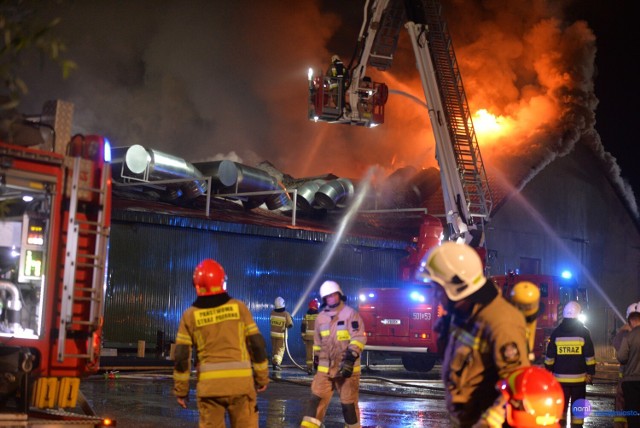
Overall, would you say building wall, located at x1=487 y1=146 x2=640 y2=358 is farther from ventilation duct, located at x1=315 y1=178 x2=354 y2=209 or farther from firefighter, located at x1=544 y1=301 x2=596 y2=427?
firefighter, located at x1=544 y1=301 x2=596 y2=427

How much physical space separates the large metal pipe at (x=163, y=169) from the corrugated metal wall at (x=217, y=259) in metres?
1.48

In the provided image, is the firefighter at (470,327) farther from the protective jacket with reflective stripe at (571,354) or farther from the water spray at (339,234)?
the water spray at (339,234)

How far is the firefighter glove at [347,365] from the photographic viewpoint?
891cm

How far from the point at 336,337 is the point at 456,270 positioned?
4.76 metres

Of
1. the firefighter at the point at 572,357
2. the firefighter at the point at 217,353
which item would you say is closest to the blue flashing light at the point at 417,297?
the firefighter at the point at 572,357

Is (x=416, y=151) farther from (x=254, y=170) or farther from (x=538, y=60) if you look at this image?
(x=254, y=170)

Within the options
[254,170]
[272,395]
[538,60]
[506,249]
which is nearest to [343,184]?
[254,170]

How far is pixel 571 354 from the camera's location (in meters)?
9.61

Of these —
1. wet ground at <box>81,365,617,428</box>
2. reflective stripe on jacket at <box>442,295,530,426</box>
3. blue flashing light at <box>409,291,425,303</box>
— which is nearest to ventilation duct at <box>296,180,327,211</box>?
blue flashing light at <box>409,291,425,303</box>

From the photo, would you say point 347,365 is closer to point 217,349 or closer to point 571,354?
point 571,354

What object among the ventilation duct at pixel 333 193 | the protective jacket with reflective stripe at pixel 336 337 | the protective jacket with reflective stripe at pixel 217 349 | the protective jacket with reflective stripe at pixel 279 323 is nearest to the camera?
the protective jacket with reflective stripe at pixel 217 349

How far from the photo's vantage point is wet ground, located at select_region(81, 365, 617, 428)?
1080 cm

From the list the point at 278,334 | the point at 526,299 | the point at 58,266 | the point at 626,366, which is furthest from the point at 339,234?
the point at 526,299

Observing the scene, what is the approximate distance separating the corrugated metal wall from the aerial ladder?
4.32 m
